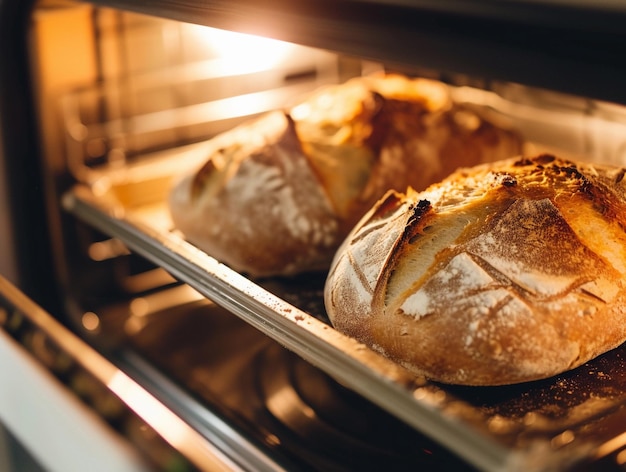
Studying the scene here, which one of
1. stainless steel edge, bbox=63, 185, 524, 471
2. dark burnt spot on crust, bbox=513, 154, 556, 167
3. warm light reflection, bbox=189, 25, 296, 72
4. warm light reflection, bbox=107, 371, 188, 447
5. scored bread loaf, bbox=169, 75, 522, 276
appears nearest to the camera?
stainless steel edge, bbox=63, 185, 524, 471

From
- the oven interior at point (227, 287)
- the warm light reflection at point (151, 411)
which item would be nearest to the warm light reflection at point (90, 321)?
the oven interior at point (227, 287)

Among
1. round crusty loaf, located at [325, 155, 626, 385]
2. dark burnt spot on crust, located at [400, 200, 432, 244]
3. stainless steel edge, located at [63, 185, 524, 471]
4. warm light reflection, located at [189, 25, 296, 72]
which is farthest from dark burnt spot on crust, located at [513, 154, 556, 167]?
warm light reflection, located at [189, 25, 296, 72]

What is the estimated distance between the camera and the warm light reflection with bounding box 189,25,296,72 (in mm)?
1528

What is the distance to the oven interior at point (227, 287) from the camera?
2.57 ft

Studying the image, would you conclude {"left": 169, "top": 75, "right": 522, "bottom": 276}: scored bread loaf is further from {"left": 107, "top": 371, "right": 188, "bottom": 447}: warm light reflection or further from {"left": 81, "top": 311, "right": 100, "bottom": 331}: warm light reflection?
{"left": 107, "top": 371, "right": 188, "bottom": 447}: warm light reflection

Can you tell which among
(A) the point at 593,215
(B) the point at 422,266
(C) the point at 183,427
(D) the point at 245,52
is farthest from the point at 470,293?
(D) the point at 245,52

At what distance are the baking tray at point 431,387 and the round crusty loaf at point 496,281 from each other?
0.04 m

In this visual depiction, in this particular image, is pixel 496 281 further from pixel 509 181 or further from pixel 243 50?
pixel 243 50

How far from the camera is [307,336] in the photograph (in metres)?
0.80

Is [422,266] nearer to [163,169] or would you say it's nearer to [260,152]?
[260,152]

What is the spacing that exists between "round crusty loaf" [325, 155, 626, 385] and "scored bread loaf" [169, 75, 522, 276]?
0.25 metres

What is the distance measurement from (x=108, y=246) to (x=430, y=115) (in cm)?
62

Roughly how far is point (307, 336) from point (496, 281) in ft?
0.71

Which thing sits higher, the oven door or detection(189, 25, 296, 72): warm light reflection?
detection(189, 25, 296, 72): warm light reflection
